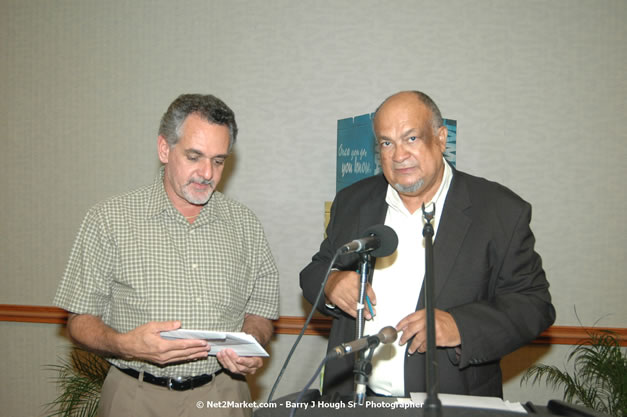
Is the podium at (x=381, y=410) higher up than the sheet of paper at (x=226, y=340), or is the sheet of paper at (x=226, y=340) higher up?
the sheet of paper at (x=226, y=340)

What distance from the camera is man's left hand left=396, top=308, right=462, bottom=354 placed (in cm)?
145

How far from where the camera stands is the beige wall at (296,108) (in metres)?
3.57

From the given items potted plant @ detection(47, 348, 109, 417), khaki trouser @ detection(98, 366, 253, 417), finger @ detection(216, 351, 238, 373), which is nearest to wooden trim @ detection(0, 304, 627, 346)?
potted plant @ detection(47, 348, 109, 417)

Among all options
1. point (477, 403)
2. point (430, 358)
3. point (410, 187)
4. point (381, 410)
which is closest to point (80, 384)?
point (410, 187)

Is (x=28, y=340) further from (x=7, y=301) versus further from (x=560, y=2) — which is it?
(x=560, y=2)

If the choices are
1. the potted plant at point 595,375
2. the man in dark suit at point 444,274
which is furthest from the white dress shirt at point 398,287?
the potted plant at point 595,375

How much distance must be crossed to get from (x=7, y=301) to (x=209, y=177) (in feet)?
8.57

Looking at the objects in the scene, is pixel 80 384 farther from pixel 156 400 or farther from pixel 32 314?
pixel 156 400

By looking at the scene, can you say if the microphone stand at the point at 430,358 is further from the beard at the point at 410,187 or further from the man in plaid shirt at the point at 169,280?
the man in plaid shirt at the point at 169,280

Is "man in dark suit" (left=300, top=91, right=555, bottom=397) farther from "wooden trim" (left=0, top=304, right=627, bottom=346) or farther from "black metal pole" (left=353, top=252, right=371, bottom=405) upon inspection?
"wooden trim" (left=0, top=304, right=627, bottom=346)

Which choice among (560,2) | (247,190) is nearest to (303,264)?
(247,190)

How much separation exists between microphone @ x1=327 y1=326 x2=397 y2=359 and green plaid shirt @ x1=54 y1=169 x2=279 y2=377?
1010 millimetres

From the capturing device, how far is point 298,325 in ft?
11.8

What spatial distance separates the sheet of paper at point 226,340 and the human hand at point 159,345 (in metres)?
0.02
